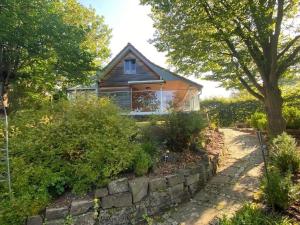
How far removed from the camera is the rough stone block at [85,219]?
16.0ft

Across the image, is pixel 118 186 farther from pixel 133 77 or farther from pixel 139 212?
pixel 133 77

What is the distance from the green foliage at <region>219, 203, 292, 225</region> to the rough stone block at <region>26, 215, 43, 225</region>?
317 centimetres

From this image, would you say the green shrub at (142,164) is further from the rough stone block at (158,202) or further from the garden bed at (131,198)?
the rough stone block at (158,202)

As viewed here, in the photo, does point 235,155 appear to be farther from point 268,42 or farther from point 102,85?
point 102,85

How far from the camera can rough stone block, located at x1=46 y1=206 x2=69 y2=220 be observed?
15.6 ft

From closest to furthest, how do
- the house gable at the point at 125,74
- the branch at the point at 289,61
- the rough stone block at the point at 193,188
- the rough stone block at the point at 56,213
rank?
1. the rough stone block at the point at 56,213
2. the rough stone block at the point at 193,188
3. the branch at the point at 289,61
4. the house gable at the point at 125,74

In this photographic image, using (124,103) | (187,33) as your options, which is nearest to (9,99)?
(124,103)

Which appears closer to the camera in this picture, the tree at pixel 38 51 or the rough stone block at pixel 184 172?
the rough stone block at pixel 184 172

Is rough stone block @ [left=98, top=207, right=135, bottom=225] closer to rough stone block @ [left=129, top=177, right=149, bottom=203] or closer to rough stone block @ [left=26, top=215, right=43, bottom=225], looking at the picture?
rough stone block @ [left=129, top=177, right=149, bottom=203]

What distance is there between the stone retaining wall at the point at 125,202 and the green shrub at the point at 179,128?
963mm

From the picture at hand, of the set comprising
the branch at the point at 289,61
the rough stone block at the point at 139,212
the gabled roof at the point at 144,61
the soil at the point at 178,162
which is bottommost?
the rough stone block at the point at 139,212

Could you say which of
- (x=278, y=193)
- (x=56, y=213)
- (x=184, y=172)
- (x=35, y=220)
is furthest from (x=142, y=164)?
(x=278, y=193)

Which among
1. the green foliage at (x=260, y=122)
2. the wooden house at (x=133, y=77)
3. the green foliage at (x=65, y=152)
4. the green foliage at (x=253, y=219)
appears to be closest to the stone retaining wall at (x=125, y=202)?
the green foliage at (x=65, y=152)

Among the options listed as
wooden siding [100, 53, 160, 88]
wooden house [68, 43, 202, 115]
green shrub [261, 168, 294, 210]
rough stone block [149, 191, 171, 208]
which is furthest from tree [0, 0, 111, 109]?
green shrub [261, 168, 294, 210]
